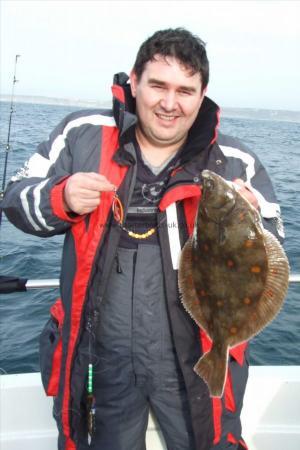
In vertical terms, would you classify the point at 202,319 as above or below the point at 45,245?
above

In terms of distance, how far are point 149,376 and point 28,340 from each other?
12.8 feet

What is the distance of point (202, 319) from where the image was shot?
254cm

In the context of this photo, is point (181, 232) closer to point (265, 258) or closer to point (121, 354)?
point (265, 258)

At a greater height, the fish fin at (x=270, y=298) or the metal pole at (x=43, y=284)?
the fish fin at (x=270, y=298)

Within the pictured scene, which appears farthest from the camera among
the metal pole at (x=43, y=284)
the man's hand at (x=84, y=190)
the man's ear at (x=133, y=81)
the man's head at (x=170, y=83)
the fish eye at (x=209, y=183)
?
the metal pole at (x=43, y=284)

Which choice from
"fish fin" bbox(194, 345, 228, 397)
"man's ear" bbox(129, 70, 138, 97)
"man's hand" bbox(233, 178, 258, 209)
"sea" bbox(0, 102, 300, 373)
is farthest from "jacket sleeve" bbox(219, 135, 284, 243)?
"sea" bbox(0, 102, 300, 373)

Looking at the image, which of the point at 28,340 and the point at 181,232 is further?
the point at 28,340

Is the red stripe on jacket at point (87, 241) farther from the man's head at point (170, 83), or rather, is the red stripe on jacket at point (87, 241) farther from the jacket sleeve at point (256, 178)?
the jacket sleeve at point (256, 178)

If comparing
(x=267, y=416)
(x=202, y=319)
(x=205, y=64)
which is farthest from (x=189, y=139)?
(x=267, y=416)

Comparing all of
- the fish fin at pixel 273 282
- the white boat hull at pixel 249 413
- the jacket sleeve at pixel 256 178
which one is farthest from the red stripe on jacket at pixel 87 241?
the white boat hull at pixel 249 413

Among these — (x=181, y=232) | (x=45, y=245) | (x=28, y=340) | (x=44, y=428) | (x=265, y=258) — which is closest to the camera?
(x=265, y=258)

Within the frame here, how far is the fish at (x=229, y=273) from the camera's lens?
2.35m

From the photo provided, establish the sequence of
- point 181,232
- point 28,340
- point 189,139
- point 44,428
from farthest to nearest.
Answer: point 28,340
point 44,428
point 189,139
point 181,232

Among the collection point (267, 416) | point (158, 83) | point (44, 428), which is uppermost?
point (158, 83)
